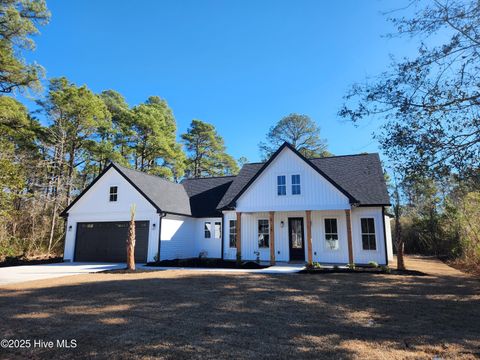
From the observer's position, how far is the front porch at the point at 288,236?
1568 centimetres

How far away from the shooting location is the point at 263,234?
17.4 meters

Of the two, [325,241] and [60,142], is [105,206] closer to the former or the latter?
[60,142]

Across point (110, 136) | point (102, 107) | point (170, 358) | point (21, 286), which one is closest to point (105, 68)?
point (102, 107)

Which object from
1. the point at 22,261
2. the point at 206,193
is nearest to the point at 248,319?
the point at 206,193

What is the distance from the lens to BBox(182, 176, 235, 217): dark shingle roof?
19.6 meters

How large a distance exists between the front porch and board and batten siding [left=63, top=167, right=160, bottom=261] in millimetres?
5106

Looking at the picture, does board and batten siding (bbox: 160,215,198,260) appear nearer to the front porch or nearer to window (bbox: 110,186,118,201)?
the front porch

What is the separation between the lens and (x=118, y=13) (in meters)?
13.0

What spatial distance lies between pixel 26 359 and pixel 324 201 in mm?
13363

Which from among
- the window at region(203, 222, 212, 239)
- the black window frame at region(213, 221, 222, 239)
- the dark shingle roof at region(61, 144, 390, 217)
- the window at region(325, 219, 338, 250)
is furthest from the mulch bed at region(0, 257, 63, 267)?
the window at region(325, 219, 338, 250)

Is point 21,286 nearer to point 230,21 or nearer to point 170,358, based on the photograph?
point 170,358

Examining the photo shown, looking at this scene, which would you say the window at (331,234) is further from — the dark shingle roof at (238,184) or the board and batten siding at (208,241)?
the board and batten siding at (208,241)

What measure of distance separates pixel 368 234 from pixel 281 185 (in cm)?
493

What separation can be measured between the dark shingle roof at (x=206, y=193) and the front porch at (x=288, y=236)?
5.95 ft
